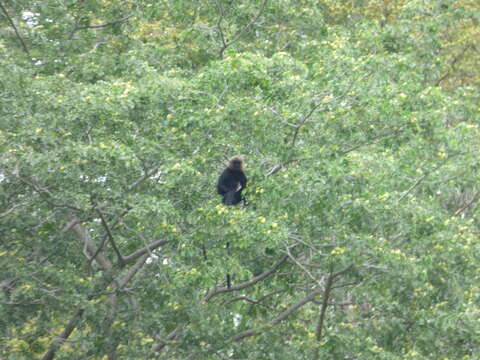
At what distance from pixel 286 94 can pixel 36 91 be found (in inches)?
123

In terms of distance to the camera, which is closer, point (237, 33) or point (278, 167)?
point (278, 167)

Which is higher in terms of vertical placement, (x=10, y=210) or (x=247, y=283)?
(x=10, y=210)

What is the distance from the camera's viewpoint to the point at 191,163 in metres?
9.72

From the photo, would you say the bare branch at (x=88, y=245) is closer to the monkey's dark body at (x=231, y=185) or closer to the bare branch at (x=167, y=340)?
the bare branch at (x=167, y=340)

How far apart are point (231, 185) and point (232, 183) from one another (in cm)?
3

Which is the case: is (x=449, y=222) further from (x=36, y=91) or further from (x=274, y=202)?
(x=36, y=91)

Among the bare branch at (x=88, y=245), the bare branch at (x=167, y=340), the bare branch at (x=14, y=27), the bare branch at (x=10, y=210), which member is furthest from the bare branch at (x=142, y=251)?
the bare branch at (x=14, y=27)

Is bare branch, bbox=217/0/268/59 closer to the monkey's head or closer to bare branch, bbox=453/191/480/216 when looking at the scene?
the monkey's head

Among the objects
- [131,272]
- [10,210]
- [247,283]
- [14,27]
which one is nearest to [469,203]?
[247,283]

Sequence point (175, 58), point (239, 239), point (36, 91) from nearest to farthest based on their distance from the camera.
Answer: point (239, 239) → point (36, 91) → point (175, 58)

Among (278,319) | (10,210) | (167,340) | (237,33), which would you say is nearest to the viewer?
(10,210)

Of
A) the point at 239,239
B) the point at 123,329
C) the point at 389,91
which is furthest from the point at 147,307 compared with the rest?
the point at 389,91

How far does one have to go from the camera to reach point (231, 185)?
10.3m

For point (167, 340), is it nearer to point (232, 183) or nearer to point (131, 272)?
point (131, 272)
